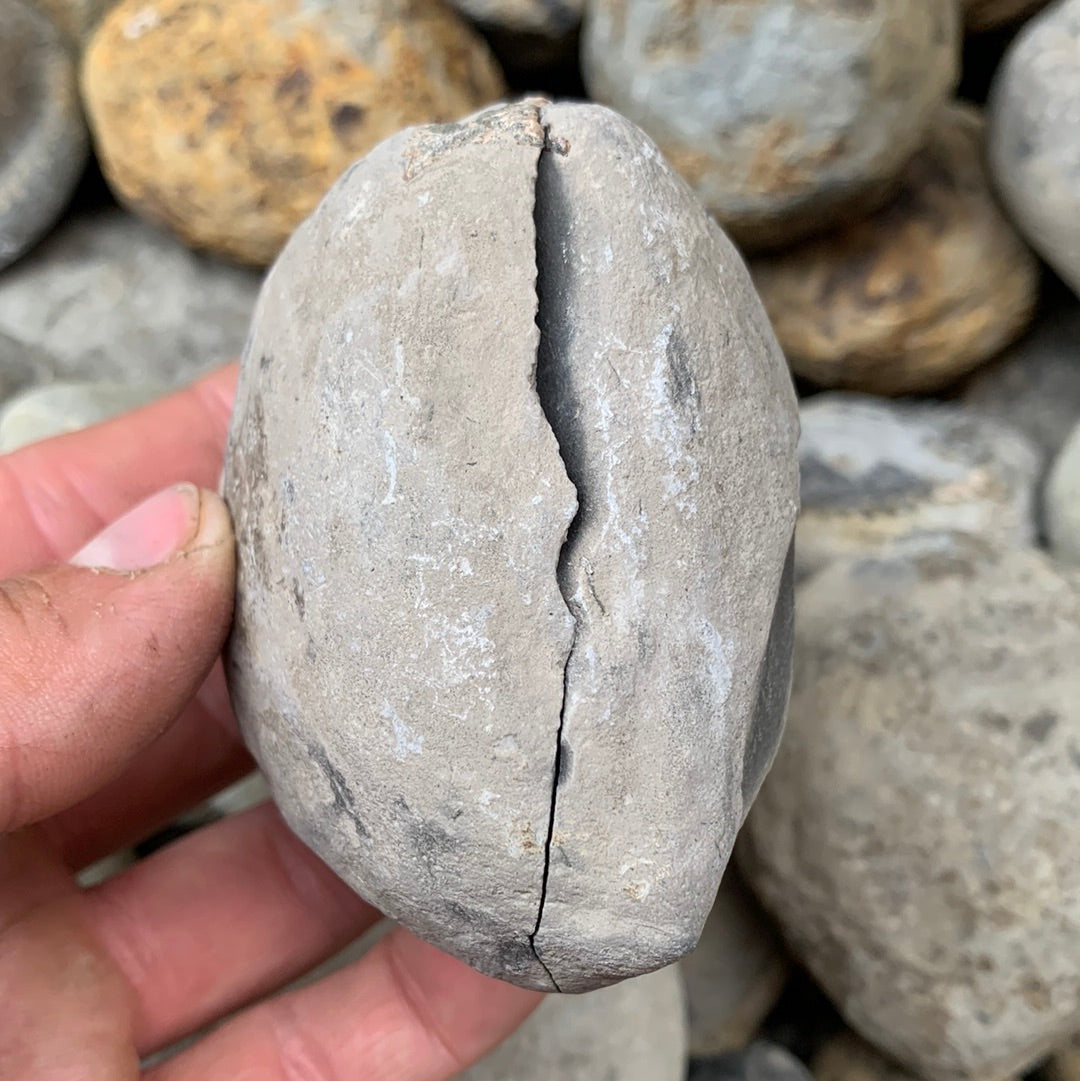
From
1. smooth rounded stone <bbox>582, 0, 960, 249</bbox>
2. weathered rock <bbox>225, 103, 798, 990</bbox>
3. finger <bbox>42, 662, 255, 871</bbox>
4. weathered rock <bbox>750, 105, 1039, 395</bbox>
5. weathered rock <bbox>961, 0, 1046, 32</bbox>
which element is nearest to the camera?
weathered rock <bbox>225, 103, 798, 990</bbox>

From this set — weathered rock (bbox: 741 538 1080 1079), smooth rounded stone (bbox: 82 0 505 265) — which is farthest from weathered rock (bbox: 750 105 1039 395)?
smooth rounded stone (bbox: 82 0 505 265)

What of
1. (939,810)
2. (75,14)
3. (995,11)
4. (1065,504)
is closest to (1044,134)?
(995,11)

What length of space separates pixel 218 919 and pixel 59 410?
733 mm

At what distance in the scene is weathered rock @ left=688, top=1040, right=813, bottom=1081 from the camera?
4.24 ft

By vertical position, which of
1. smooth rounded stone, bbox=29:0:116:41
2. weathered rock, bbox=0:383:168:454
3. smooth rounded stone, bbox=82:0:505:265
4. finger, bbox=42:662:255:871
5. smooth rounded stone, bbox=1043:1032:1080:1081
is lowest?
smooth rounded stone, bbox=1043:1032:1080:1081

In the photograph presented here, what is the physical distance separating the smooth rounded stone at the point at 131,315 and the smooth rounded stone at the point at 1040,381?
1233mm

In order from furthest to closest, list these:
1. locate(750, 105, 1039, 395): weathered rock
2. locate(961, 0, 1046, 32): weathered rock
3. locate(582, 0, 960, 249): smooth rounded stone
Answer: locate(961, 0, 1046, 32): weathered rock
locate(750, 105, 1039, 395): weathered rock
locate(582, 0, 960, 249): smooth rounded stone

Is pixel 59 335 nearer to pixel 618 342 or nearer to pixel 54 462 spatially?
pixel 54 462

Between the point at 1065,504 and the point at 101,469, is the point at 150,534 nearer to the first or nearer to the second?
the point at 101,469

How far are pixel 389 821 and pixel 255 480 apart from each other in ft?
0.91

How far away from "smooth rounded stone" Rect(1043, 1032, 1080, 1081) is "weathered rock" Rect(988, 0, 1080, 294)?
1040 mm

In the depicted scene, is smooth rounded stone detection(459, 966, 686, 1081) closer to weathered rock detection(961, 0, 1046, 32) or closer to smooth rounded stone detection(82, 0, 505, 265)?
smooth rounded stone detection(82, 0, 505, 265)

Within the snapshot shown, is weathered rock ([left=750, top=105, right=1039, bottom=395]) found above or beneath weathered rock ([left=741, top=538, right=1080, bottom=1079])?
above

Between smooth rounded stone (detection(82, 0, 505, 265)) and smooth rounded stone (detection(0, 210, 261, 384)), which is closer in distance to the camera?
smooth rounded stone (detection(82, 0, 505, 265))
